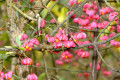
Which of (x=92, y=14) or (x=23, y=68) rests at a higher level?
(x=92, y=14)

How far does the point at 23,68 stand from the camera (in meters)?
2.41

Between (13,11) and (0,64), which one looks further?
(13,11)

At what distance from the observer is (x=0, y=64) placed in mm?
2100

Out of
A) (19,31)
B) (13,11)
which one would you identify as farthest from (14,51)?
(13,11)

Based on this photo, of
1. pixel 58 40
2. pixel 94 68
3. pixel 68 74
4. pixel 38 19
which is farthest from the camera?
pixel 68 74

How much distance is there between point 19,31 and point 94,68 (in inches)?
46.6

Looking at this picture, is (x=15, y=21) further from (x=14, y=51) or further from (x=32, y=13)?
(x=14, y=51)

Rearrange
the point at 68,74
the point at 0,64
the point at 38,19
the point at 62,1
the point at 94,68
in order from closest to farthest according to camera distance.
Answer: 1. the point at 38,19
2. the point at 0,64
3. the point at 62,1
4. the point at 94,68
5. the point at 68,74

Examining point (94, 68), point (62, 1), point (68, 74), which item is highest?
point (62, 1)

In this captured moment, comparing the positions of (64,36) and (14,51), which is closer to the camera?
(64,36)

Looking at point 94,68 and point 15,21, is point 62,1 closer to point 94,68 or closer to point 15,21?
point 15,21

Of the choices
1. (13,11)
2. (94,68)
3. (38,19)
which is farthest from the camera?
(94,68)

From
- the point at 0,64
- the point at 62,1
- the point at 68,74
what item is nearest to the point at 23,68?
the point at 0,64

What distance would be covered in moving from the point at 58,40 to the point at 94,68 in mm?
1090
